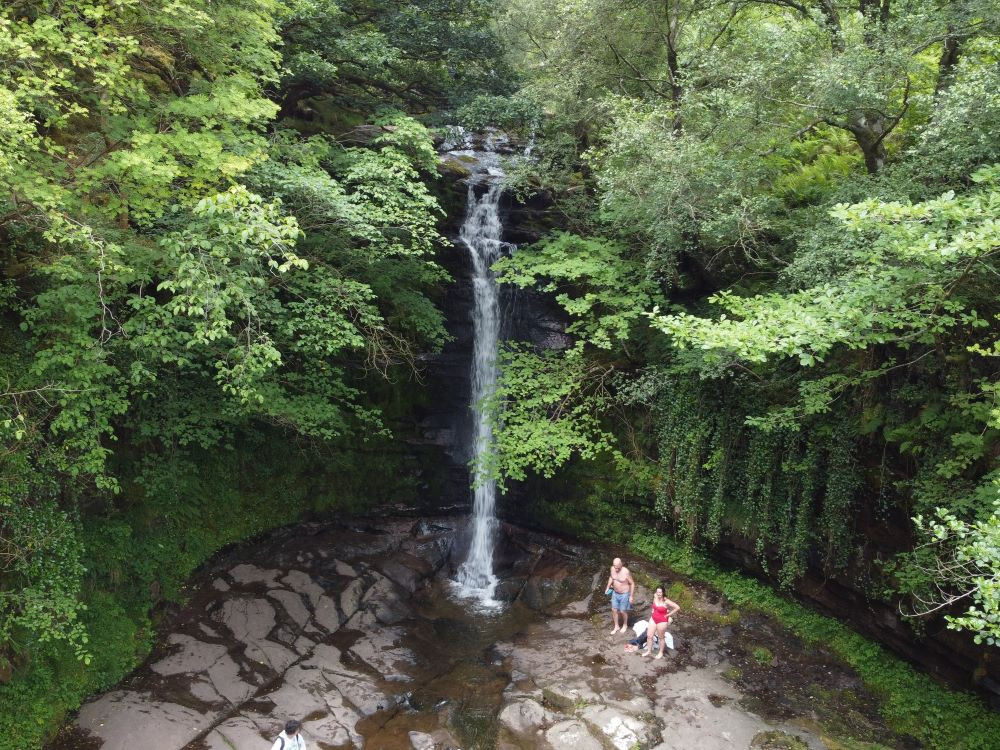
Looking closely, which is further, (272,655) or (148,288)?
(148,288)

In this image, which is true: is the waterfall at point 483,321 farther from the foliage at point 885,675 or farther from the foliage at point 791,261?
the foliage at point 885,675

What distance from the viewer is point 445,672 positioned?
33.5 ft

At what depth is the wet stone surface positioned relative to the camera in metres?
8.24

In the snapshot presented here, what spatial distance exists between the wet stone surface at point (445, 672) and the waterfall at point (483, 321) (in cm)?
155

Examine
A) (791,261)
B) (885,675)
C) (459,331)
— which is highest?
(791,261)

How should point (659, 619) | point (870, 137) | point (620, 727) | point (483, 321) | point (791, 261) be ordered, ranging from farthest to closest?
point (483, 321) → point (791, 261) → point (870, 137) → point (659, 619) → point (620, 727)

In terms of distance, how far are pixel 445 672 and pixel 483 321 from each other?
7.77 metres

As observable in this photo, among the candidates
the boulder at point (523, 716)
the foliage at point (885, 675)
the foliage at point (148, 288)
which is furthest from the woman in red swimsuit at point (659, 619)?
the foliage at point (148, 288)

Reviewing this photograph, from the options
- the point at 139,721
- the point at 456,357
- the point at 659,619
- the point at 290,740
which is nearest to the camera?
the point at 290,740

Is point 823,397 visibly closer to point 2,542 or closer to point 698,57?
point 698,57

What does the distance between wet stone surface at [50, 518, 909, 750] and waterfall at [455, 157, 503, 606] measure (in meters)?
1.55

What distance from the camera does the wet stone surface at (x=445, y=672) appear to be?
824 centimetres

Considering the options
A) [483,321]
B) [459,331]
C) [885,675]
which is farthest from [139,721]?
[885,675]

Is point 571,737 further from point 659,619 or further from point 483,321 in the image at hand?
point 483,321
